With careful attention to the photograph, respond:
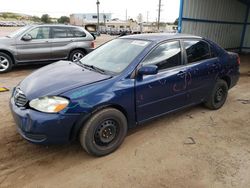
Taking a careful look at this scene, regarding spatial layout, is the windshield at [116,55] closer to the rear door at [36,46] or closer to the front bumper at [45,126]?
the front bumper at [45,126]

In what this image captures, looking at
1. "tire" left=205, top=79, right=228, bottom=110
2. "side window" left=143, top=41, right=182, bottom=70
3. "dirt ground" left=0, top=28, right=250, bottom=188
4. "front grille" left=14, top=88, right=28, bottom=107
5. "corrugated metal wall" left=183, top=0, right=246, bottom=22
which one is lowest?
"dirt ground" left=0, top=28, right=250, bottom=188

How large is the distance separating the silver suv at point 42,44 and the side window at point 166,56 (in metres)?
5.58

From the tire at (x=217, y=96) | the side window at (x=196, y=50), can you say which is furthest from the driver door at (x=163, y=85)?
the tire at (x=217, y=96)

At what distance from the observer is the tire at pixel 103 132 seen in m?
2.83

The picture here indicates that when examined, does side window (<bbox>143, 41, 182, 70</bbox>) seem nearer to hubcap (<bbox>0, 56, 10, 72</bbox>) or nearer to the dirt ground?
the dirt ground

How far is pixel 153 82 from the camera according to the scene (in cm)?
332

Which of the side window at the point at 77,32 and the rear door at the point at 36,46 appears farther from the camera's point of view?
the side window at the point at 77,32

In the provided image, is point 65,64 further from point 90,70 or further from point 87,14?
point 87,14

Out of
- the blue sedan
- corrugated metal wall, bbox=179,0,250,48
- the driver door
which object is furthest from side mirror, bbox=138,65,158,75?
corrugated metal wall, bbox=179,0,250,48

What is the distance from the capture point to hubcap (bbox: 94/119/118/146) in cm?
294

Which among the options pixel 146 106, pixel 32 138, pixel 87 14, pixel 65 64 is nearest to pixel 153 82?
pixel 146 106

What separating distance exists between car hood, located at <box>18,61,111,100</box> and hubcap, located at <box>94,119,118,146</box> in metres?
0.59

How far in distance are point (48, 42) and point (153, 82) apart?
5.87 metres

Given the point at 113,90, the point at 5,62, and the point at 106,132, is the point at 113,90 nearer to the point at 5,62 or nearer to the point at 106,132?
the point at 106,132
